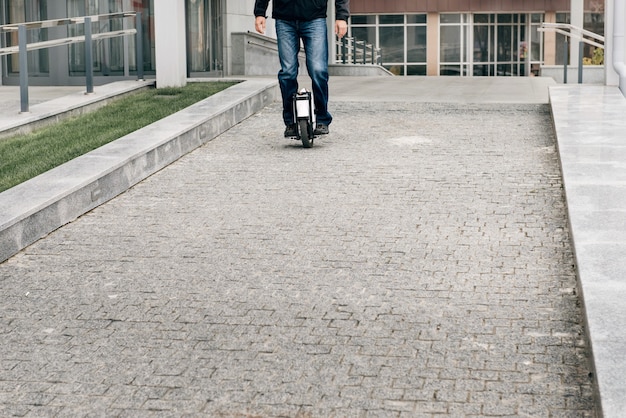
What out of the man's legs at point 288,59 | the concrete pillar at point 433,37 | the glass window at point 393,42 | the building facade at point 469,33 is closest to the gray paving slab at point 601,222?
the man's legs at point 288,59

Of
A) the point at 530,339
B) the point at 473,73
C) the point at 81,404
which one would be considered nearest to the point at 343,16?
the point at 530,339

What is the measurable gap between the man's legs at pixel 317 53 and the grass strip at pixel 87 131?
1855 millimetres

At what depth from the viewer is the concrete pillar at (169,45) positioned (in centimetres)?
Answer: 1518

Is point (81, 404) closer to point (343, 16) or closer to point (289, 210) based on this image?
point (289, 210)

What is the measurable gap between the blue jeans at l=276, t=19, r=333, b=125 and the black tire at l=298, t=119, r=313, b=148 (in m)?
0.28

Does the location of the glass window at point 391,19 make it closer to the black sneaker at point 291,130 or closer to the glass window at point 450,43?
the glass window at point 450,43

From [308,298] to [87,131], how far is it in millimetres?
5930

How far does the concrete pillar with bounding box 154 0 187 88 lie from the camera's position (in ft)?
49.8

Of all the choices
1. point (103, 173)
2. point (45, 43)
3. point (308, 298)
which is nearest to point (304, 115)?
point (103, 173)

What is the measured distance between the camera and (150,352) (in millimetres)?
4586

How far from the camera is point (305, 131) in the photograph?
9641 mm

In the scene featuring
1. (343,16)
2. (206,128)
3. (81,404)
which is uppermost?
(343,16)

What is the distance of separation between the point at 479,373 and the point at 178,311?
1.59 metres

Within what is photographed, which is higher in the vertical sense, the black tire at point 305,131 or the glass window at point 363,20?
the glass window at point 363,20
